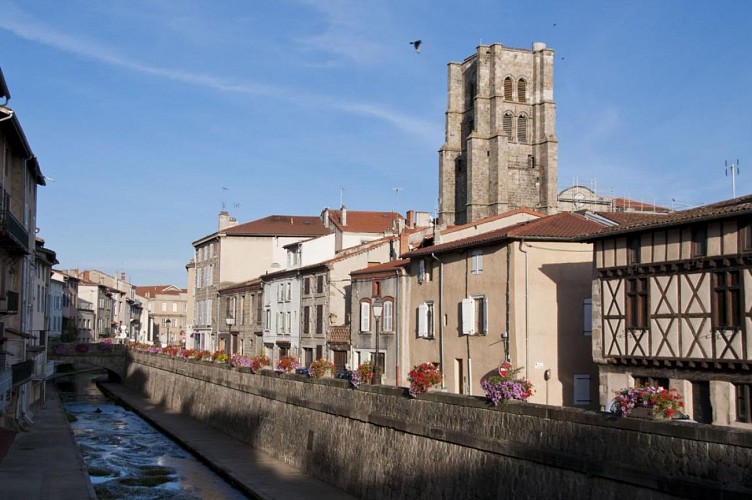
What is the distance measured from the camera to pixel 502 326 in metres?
A: 33.2

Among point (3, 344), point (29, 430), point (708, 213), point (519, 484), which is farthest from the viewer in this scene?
point (29, 430)

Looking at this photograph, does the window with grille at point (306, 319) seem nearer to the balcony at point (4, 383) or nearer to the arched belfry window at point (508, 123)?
the balcony at point (4, 383)

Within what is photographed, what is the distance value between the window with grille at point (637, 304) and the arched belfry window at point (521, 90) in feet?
224

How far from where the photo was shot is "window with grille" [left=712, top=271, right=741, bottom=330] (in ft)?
72.4

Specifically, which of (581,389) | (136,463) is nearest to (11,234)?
(136,463)

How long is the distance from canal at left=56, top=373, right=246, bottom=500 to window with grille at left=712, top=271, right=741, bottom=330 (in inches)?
638

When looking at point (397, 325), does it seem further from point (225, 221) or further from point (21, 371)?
point (225, 221)

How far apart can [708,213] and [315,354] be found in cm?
3488

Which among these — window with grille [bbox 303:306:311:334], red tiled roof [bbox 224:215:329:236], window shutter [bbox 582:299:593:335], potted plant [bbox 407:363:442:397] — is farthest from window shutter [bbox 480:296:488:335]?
red tiled roof [bbox 224:215:329:236]

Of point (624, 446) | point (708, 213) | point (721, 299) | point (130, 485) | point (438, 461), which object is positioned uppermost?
point (708, 213)

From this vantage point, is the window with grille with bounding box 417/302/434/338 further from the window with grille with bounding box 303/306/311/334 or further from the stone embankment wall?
the window with grille with bounding box 303/306/311/334

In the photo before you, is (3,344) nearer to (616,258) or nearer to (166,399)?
(616,258)

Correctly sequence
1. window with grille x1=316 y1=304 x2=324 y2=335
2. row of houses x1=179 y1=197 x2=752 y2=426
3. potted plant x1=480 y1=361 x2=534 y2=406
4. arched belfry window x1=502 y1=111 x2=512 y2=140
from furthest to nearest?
1. arched belfry window x1=502 y1=111 x2=512 y2=140
2. window with grille x1=316 y1=304 x2=324 y2=335
3. row of houses x1=179 y1=197 x2=752 y2=426
4. potted plant x1=480 y1=361 x2=534 y2=406

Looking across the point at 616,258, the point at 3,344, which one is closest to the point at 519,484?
the point at 616,258
